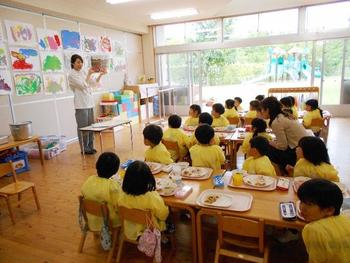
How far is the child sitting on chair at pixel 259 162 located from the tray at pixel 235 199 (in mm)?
441

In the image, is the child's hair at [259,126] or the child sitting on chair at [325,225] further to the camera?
the child's hair at [259,126]

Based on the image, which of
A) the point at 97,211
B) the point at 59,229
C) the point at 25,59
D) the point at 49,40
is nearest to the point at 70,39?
the point at 49,40

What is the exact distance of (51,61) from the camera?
5.43m

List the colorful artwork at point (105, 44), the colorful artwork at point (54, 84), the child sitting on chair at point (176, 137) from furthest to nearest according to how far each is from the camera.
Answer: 1. the colorful artwork at point (105, 44)
2. the colorful artwork at point (54, 84)
3. the child sitting on chair at point (176, 137)

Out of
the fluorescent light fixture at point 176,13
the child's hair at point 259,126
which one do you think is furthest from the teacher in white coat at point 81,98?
the child's hair at point 259,126

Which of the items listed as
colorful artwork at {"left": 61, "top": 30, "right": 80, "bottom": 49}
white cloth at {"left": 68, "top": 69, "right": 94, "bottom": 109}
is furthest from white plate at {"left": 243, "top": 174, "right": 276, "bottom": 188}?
colorful artwork at {"left": 61, "top": 30, "right": 80, "bottom": 49}

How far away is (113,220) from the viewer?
2.04m

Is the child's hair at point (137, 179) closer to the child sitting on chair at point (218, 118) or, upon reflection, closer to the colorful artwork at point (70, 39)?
A: the child sitting on chair at point (218, 118)

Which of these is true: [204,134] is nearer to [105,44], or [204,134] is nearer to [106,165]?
[106,165]

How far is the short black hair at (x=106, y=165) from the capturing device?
2.04 meters

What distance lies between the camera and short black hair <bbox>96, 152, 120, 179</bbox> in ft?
6.68

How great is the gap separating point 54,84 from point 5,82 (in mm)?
1071

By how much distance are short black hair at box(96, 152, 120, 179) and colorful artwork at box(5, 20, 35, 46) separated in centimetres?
384

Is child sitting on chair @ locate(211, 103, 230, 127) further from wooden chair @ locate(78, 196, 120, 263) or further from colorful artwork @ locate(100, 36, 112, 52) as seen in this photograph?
colorful artwork @ locate(100, 36, 112, 52)
